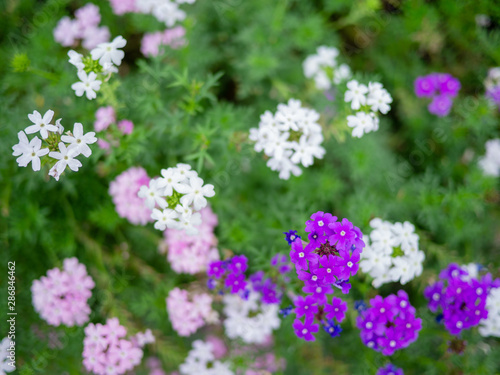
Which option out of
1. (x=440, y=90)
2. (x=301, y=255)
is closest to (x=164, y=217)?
(x=301, y=255)

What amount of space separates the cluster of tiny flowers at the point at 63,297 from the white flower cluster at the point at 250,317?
1335 mm

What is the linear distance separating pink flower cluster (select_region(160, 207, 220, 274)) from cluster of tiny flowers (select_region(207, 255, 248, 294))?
437 mm

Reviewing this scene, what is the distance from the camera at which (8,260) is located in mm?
4363

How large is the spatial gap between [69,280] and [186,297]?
1113 millimetres

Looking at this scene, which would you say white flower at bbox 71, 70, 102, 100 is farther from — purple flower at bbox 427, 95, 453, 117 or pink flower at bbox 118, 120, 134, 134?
purple flower at bbox 427, 95, 453, 117

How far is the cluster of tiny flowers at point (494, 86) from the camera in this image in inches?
184

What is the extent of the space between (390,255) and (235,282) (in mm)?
1316

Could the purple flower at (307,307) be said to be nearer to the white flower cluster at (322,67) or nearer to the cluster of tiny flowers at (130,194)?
the cluster of tiny flowers at (130,194)

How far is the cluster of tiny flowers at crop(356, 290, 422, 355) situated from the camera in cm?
332

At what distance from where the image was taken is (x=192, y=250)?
160 inches

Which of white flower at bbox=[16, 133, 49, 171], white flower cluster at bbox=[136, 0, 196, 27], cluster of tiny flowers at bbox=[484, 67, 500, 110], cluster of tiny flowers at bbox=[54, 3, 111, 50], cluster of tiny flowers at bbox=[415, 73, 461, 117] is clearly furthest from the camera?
cluster of tiny flowers at bbox=[415, 73, 461, 117]

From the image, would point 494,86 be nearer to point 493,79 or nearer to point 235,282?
point 493,79

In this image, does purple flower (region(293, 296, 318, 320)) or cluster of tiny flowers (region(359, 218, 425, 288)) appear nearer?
purple flower (region(293, 296, 318, 320))

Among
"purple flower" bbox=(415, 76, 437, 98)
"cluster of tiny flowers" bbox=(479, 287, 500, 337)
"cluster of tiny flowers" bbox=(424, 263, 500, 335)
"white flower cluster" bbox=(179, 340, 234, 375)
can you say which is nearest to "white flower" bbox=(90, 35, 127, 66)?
"white flower cluster" bbox=(179, 340, 234, 375)
